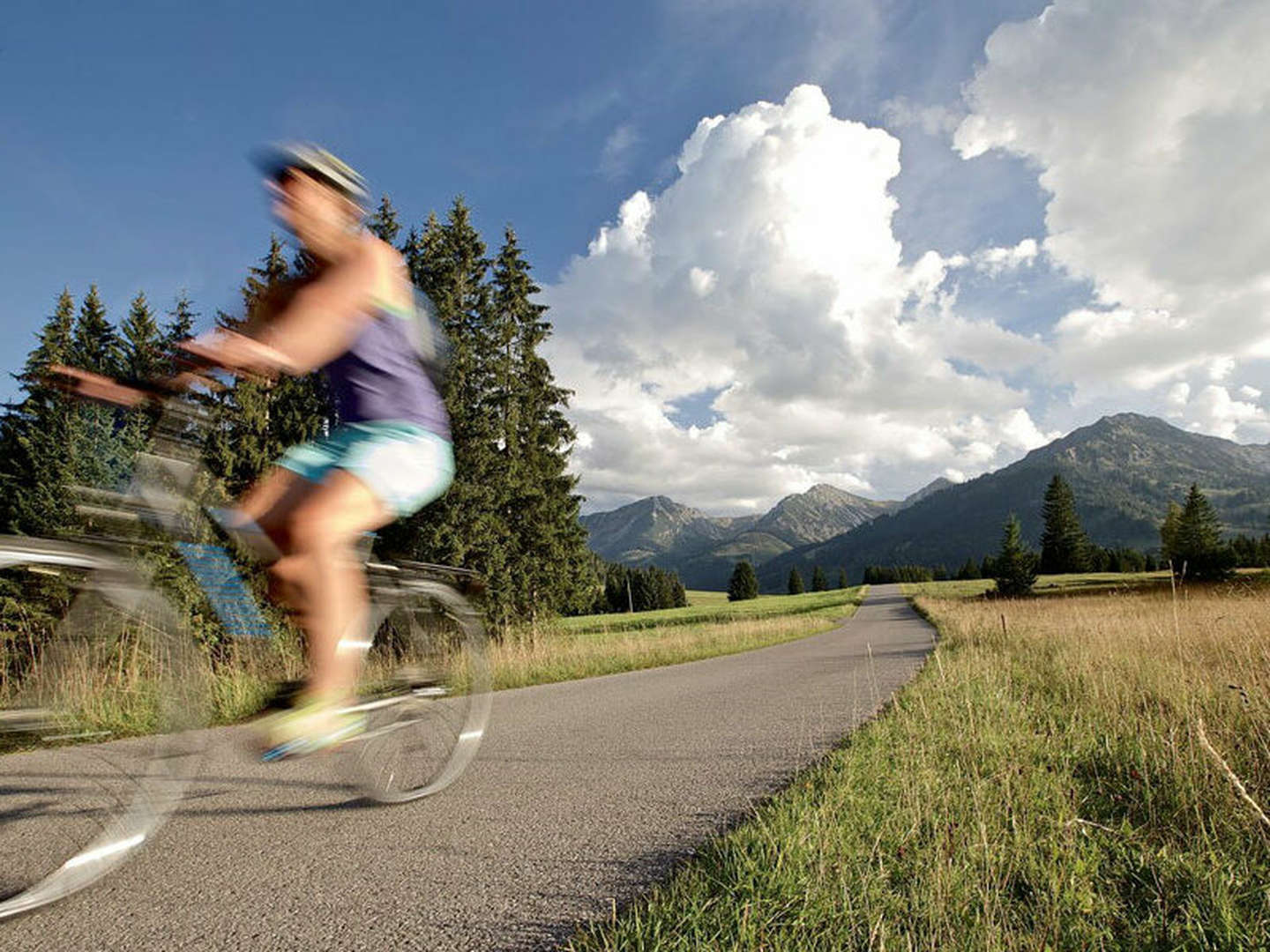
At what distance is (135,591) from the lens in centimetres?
260

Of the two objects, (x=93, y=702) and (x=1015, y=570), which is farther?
(x=1015, y=570)

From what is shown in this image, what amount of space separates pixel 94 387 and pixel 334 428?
889mm

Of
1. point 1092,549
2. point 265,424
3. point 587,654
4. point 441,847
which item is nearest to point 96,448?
point 441,847

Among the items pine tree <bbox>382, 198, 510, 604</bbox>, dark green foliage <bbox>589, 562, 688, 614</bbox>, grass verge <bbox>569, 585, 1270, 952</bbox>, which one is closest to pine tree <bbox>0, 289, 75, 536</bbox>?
pine tree <bbox>382, 198, 510, 604</bbox>

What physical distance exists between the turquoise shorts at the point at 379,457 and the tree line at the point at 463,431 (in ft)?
40.5

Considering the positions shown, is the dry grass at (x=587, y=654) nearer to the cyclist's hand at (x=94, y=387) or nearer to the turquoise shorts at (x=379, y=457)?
the turquoise shorts at (x=379, y=457)

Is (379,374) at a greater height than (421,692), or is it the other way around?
(379,374)

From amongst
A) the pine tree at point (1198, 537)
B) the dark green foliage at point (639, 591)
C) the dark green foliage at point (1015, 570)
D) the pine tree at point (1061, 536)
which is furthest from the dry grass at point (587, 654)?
the dark green foliage at point (639, 591)

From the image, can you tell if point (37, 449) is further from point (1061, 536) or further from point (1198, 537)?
point (1061, 536)

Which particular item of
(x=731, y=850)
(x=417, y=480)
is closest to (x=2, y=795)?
(x=417, y=480)

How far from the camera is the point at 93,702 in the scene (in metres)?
2.43

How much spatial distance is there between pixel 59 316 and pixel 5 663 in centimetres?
3313

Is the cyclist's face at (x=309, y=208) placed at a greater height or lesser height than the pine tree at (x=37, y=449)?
lesser

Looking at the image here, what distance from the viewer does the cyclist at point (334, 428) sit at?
2.72 m
